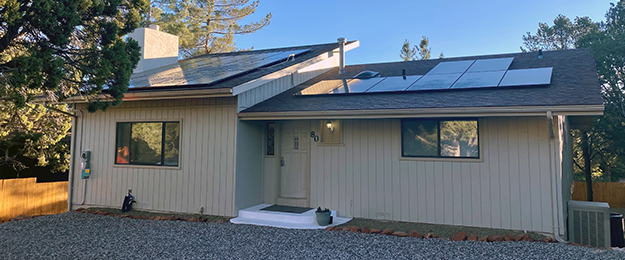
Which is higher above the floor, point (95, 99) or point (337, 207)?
point (95, 99)

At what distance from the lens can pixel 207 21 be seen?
2303 centimetres

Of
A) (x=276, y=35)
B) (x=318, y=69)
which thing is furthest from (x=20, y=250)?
(x=276, y=35)

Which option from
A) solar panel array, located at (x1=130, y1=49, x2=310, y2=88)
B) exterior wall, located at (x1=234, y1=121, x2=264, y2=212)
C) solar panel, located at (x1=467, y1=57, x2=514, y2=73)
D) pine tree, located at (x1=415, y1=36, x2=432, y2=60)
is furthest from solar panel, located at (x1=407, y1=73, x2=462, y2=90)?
pine tree, located at (x1=415, y1=36, x2=432, y2=60)

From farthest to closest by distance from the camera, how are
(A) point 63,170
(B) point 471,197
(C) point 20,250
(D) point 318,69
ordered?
(A) point 63,170
(D) point 318,69
(B) point 471,197
(C) point 20,250

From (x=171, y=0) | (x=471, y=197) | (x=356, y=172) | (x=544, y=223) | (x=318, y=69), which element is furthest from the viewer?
(x=171, y=0)

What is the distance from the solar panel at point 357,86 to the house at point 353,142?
7 centimetres

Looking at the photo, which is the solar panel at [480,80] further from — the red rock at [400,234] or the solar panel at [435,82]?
the red rock at [400,234]

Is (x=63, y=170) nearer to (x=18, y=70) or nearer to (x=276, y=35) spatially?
(x=18, y=70)

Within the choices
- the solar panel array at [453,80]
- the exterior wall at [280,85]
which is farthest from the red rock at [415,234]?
the exterior wall at [280,85]

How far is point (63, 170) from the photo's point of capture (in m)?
→ 13.9

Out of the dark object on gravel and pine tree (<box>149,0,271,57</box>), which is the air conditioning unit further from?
pine tree (<box>149,0,271,57</box>)

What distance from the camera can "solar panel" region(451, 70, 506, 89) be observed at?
7.19 metres

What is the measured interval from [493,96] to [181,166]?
19.5 feet

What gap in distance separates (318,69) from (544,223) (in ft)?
21.5
